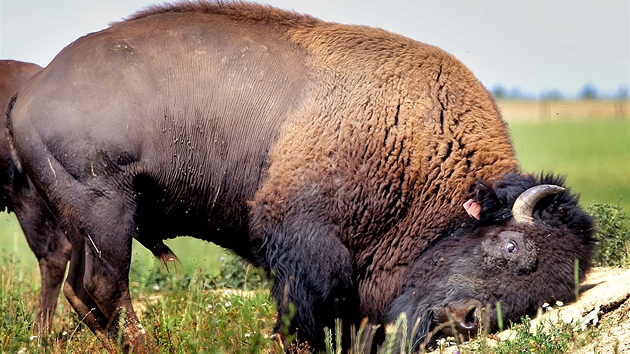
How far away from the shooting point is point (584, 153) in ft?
95.0

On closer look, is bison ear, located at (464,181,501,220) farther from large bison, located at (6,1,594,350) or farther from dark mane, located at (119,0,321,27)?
dark mane, located at (119,0,321,27)

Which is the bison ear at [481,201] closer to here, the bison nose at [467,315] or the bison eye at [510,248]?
the bison eye at [510,248]

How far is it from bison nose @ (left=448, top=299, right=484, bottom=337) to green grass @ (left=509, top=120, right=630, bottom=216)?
37.1ft

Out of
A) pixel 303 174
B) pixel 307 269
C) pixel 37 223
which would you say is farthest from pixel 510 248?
pixel 37 223

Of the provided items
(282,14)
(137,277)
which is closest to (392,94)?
(282,14)

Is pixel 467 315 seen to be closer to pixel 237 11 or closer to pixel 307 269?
pixel 307 269

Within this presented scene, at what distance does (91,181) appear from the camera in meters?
5.59

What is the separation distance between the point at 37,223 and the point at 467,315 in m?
4.07

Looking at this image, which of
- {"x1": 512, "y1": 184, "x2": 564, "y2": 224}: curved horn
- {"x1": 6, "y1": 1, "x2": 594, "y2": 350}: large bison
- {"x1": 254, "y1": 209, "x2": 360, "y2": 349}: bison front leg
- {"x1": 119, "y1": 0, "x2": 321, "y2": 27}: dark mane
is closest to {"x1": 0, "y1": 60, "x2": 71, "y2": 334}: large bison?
{"x1": 6, "y1": 1, "x2": 594, "y2": 350}: large bison

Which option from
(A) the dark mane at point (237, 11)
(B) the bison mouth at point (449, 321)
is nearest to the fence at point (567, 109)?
(A) the dark mane at point (237, 11)

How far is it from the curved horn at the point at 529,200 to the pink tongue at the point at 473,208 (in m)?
0.25

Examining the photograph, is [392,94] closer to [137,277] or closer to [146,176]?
[146,176]

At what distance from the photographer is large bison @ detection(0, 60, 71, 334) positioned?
299 inches

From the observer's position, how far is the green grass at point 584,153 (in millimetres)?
19203
